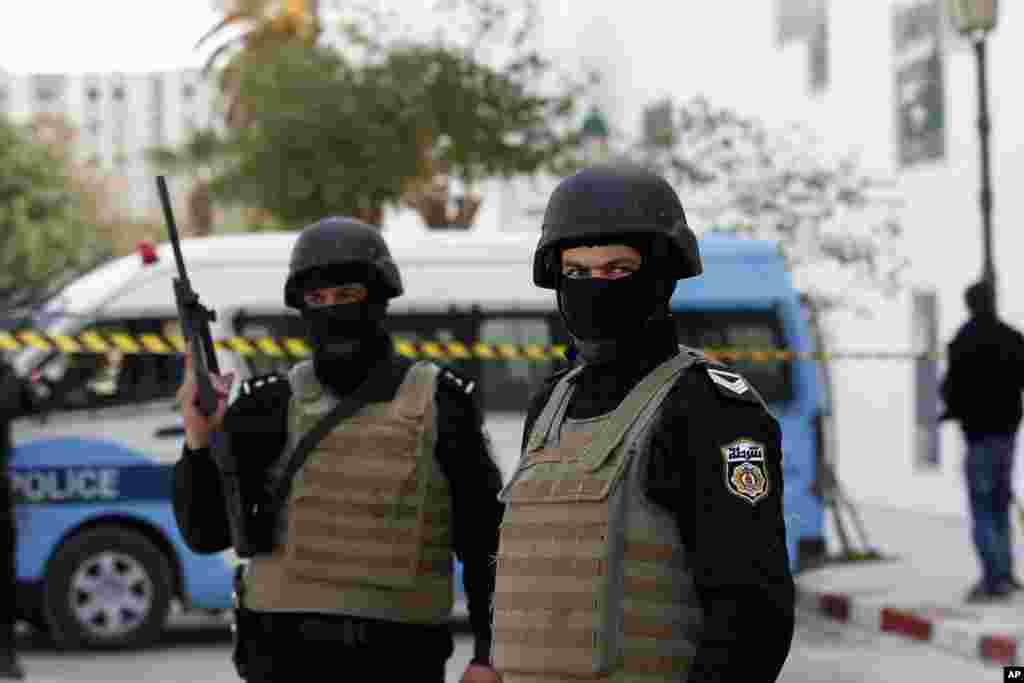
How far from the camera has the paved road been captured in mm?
10539

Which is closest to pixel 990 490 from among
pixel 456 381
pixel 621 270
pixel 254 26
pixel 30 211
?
pixel 456 381

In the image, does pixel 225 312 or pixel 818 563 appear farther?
pixel 818 563

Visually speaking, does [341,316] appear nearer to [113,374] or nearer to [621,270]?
[621,270]

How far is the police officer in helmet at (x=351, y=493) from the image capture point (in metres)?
4.88

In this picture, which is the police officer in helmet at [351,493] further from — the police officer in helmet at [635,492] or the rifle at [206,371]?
the police officer in helmet at [635,492]

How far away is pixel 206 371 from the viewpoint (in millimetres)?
4645

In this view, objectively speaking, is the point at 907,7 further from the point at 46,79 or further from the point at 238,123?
the point at 46,79

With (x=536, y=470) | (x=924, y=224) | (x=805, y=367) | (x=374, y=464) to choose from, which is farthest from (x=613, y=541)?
(x=924, y=224)

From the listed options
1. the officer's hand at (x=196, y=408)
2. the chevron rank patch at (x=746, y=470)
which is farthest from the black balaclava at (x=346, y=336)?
the chevron rank patch at (x=746, y=470)

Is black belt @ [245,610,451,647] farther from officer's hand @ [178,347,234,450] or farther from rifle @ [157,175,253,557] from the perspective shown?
officer's hand @ [178,347,234,450]

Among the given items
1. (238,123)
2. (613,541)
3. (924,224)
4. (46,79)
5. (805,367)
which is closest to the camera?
(613,541)

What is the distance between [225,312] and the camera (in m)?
11.8

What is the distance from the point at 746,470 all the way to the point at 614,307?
354 millimetres

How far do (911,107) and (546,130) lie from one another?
159 inches
